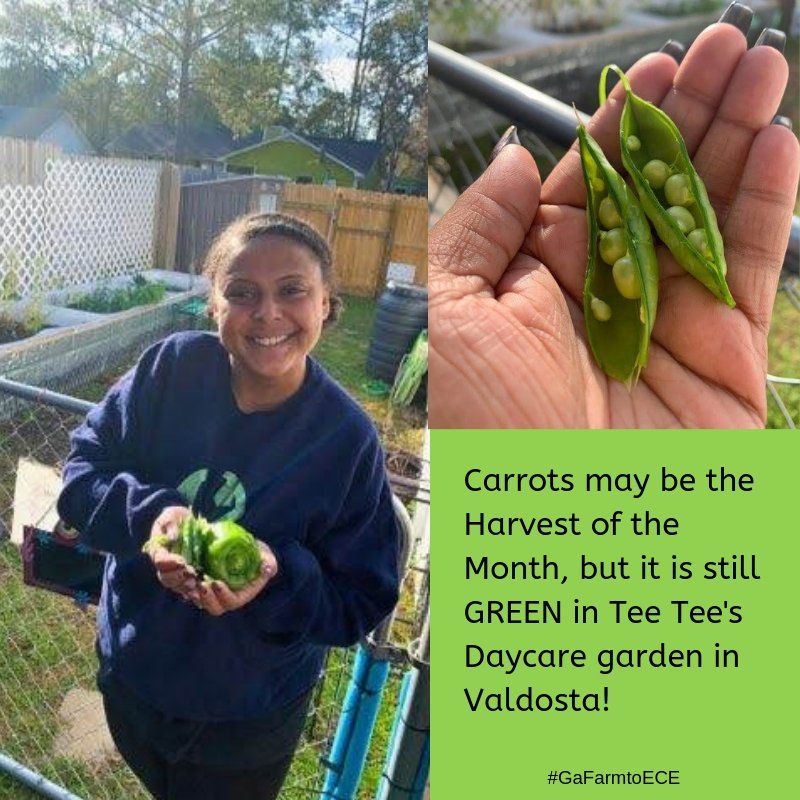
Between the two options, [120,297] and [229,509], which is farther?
[120,297]

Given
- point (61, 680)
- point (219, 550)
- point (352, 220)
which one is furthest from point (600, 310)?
point (61, 680)

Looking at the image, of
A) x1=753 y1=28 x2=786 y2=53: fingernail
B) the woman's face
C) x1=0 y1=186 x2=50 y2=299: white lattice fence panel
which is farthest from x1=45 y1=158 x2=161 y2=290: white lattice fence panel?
x1=753 y1=28 x2=786 y2=53: fingernail

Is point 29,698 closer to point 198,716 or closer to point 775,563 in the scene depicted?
point 198,716

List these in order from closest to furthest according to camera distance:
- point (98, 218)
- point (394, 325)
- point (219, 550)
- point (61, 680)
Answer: point (219, 550) → point (394, 325) → point (98, 218) → point (61, 680)

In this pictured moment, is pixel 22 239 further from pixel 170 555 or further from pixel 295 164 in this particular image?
pixel 170 555

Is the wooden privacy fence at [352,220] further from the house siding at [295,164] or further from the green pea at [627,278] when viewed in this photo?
the green pea at [627,278]

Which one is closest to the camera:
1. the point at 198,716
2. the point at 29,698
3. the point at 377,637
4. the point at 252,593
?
the point at 252,593

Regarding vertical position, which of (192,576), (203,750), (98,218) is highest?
(98,218)

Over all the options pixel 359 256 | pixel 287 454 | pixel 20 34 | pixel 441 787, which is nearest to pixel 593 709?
pixel 441 787
